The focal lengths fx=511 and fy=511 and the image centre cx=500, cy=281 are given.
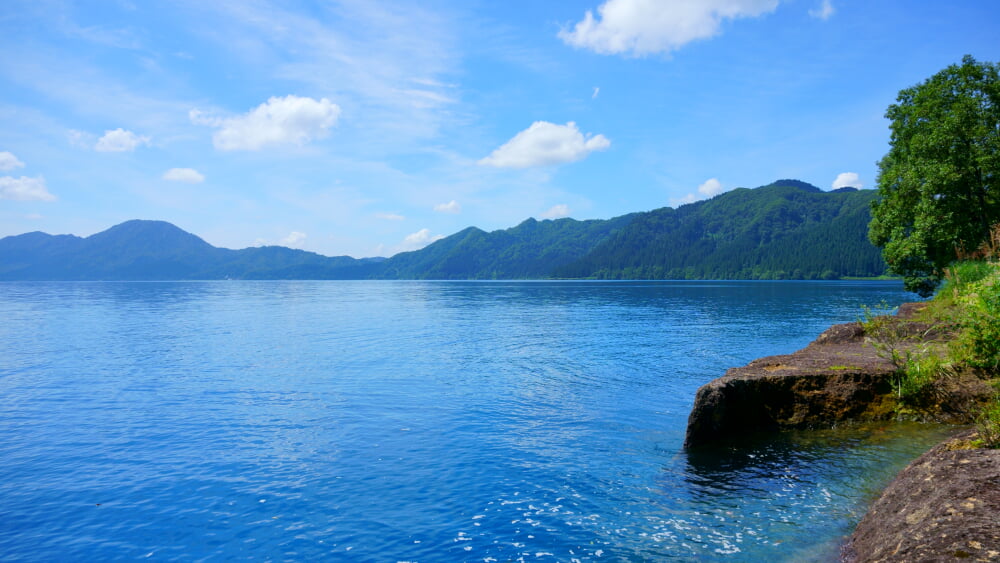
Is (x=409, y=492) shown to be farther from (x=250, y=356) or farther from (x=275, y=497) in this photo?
(x=250, y=356)

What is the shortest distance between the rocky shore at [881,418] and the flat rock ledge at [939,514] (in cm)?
1

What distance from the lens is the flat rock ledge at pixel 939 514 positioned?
7.04 meters

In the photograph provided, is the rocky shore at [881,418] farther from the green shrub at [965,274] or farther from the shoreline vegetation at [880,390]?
the green shrub at [965,274]

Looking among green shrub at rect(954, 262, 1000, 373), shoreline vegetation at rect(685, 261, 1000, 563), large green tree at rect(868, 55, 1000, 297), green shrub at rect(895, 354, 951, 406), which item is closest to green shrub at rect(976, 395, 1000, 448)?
shoreline vegetation at rect(685, 261, 1000, 563)

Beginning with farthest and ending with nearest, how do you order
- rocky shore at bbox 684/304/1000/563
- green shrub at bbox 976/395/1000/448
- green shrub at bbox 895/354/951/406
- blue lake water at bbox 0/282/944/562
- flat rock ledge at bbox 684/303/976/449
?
green shrub at bbox 895/354/951/406
flat rock ledge at bbox 684/303/976/449
blue lake water at bbox 0/282/944/562
green shrub at bbox 976/395/1000/448
rocky shore at bbox 684/304/1000/563

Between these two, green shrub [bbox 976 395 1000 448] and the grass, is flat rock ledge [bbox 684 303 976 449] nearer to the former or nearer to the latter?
the grass

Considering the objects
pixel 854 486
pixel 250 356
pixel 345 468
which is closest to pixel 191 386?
pixel 250 356

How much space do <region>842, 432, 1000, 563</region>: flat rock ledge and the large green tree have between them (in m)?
33.5

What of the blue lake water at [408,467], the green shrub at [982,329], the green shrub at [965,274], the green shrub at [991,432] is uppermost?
the green shrub at [965,274]

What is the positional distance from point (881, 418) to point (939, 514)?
454 inches

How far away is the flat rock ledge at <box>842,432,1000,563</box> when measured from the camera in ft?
23.1

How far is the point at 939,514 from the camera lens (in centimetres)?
799

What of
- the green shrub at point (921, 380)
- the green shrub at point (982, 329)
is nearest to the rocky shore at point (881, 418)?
the green shrub at point (921, 380)

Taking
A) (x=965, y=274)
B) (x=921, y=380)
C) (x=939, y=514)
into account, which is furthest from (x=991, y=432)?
(x=965, y=274)
